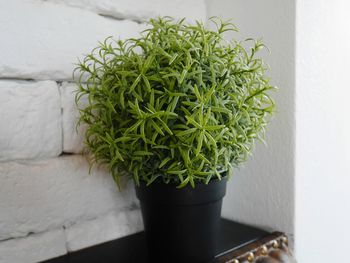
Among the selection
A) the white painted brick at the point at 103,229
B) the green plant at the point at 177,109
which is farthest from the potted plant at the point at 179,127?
the white painted brick at the point at 103,229

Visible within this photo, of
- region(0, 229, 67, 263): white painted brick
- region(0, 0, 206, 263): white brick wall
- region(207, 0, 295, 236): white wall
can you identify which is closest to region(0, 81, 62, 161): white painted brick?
region(0, 0, 206, 263): white brick wall

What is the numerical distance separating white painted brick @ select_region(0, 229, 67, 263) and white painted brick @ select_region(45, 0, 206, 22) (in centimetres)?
35

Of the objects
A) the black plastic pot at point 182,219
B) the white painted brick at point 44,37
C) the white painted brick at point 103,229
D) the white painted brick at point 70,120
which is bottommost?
the white painted brick at point 103,229

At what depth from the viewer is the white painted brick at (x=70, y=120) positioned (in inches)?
21.2

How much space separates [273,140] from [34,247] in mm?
426

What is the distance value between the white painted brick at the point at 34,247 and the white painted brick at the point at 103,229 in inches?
0.6

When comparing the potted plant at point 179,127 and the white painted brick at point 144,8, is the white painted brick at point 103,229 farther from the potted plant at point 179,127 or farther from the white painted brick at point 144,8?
the white painted brick at point 144,8

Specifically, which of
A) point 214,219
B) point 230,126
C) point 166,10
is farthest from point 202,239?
point 166,10
